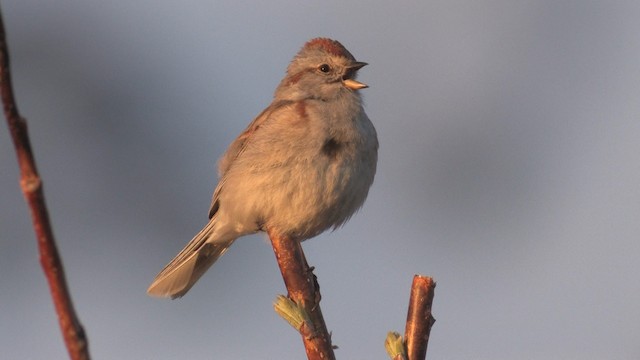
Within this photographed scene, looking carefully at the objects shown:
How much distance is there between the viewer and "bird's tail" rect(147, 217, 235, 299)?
5699 millimetres

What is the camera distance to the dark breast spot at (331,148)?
5211mm

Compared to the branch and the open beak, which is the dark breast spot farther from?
the branch

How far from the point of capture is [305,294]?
293 cm

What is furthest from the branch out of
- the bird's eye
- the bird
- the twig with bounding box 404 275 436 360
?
the bird's eye

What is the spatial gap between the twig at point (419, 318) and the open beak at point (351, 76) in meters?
3.77

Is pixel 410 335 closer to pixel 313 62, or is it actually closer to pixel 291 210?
pixel 291 210

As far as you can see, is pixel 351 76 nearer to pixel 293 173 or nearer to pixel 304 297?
pixel 293 173

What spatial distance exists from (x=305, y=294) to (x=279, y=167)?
7.75ft

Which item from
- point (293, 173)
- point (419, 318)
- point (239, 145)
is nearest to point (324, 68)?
point (239, 145)

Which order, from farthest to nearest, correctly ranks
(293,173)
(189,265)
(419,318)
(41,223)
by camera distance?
(189,265)
(293,173)
(419,318)
(41,223)

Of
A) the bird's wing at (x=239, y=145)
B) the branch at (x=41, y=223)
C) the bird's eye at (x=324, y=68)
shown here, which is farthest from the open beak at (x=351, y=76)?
the branch at (x=41, y=223)

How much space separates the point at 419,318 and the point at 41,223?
1371 millimetres

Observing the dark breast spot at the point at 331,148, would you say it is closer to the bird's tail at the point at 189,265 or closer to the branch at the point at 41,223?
the bird's tail at the point at 189,265

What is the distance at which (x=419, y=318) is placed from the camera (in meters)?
2.29
